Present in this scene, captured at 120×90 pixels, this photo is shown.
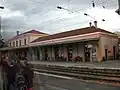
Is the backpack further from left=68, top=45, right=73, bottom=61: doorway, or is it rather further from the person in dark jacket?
left=68, top=45, right=73, bottom=61: doorway

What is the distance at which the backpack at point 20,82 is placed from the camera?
11.4 feet

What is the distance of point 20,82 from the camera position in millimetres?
3516

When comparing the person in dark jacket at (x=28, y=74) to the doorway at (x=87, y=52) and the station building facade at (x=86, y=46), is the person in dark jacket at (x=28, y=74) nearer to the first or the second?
the station building facade at (x=86, y=46)

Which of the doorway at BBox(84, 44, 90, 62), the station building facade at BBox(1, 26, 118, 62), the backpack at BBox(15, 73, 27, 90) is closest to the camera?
the backpack at BBox(15, 73, 27, 90)

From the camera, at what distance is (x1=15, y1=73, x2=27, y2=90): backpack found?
3484 millimetres

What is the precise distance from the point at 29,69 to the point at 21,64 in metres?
0.17

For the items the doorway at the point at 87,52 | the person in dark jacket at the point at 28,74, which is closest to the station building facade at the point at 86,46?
the doorway at the point at 87,52

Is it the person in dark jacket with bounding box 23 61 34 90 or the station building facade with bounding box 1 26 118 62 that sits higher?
the station building facade with bounding box 1 26 118 62

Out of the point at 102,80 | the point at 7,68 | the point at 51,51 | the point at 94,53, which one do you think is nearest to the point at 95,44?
the point at 94,53

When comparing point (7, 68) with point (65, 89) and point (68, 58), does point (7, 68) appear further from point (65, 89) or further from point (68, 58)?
point (68, 58)

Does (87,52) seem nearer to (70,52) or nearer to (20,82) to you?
(70,52)

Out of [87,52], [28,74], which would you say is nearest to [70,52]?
[87,52]

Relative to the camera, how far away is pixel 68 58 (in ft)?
127

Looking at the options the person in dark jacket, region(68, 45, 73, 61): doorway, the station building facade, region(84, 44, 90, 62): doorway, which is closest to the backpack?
the person in dark jacket
